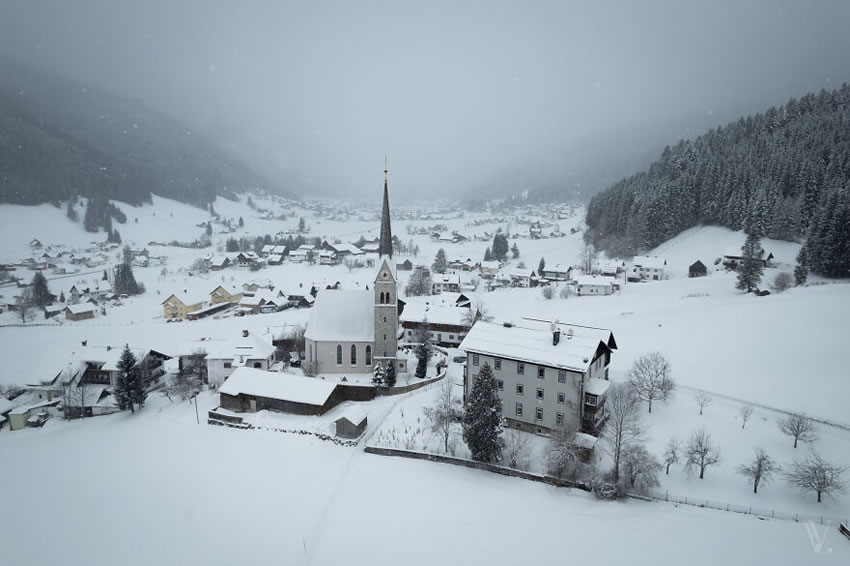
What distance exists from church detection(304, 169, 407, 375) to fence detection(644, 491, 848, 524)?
23.5 meters

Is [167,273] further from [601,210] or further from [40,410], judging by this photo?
[601,210]

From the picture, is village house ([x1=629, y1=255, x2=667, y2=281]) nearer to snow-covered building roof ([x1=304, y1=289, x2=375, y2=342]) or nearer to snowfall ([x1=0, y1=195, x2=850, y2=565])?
snowfall ([x1=0, y1=195, x2=850, y2=565])

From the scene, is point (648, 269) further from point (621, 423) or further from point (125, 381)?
point (125, 381)

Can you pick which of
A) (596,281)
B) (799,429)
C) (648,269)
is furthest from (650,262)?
(799,429)

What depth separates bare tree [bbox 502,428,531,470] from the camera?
27.6 m

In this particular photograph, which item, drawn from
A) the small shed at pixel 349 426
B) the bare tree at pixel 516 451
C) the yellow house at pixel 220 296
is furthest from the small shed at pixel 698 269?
the yellow house at pixel 220 296

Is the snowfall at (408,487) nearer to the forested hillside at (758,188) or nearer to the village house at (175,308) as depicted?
the forested hillside at (758,188)

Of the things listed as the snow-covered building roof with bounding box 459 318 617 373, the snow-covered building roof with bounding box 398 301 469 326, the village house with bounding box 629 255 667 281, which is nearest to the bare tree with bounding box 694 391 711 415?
the snow-covered building roof with bounding box 459 318 617 373

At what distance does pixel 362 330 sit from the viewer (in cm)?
4225

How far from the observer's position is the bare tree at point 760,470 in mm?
23734

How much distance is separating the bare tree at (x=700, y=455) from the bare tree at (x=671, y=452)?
0.53 m

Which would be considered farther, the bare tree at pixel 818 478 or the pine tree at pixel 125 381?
the pine tree at pixel 125 381

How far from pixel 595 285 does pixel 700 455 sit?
50.8 m

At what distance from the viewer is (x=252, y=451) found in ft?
97.3
